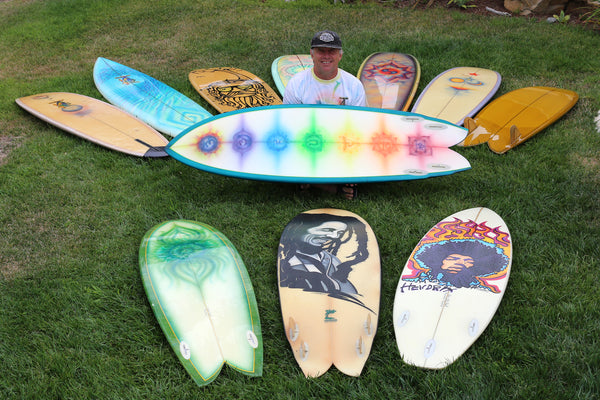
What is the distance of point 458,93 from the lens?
4.24 metres

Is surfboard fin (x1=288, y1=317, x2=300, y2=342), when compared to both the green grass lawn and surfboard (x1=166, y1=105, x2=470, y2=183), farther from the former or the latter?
surfboard (x1=166, y1=105, x2=470, y2=183)

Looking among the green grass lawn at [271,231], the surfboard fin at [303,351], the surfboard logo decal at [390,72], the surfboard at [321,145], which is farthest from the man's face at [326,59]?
the surfboard fin at [303,351]

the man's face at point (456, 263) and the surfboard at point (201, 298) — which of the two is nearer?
the surfboard at point (201, 298)

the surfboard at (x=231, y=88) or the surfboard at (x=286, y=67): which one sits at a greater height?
the surfboard at (x=231, y=88)

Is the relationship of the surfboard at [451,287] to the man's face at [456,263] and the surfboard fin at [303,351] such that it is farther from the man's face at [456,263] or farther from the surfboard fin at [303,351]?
the surfboard fin at [303,351]

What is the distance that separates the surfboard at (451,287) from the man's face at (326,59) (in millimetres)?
1298

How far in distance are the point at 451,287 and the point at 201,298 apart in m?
1.23

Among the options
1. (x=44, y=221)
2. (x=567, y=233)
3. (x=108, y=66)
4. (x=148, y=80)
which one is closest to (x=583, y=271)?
(x=567, y=233)

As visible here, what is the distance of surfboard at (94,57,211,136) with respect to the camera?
4145 mm

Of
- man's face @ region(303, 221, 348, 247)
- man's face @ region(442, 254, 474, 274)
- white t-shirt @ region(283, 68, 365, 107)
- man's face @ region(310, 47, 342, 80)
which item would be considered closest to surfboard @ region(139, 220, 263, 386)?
man's face @ region(303, 221, 348, 247)

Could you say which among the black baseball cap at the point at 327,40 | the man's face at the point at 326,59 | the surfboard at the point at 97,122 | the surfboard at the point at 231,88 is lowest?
the surfboard at the point at 231,88

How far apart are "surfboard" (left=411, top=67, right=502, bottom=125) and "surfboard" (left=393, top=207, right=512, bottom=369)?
1390mm

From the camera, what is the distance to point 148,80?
4.78 m

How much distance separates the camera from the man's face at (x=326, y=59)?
10.7 ft
